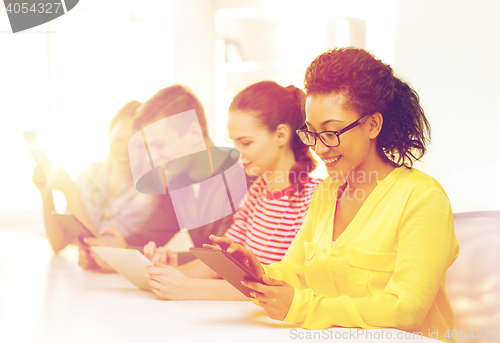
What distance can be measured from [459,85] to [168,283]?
1193mm

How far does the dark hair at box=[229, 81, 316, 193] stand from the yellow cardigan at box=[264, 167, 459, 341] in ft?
0.96

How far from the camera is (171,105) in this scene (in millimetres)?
1668

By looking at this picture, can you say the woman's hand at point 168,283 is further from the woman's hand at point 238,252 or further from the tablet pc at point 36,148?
the tablet pc at point 36,148

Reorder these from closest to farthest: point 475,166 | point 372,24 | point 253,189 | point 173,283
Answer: point 173,283, point 253,189, point 475,166, point 372,24

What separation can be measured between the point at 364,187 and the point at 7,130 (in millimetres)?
1696

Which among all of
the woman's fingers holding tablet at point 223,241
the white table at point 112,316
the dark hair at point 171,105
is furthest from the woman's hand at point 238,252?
the dark hair at point 171,105

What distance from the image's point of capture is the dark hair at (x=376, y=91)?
0.89 m

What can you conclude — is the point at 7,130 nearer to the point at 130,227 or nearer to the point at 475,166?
the point at 130,227

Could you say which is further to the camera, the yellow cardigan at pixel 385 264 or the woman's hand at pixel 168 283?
the woman's hand at pixel 168 283

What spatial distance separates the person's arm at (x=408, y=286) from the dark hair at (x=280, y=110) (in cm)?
49

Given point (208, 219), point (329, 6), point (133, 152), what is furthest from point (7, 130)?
point (329, 6)

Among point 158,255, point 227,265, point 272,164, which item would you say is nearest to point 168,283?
point 158,255

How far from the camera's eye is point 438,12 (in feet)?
5.09

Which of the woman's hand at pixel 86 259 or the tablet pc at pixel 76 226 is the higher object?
the tablet pc at pixel 76 226
